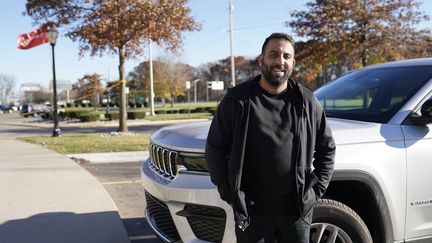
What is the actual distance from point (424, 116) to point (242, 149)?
1675 millimetres

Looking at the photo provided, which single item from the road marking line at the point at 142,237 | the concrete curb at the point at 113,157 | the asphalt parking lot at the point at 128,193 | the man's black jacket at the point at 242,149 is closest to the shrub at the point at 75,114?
the concrete curb at the point at 113,157

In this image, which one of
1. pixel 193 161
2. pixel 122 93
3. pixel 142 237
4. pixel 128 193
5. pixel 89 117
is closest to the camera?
pixel 193 161

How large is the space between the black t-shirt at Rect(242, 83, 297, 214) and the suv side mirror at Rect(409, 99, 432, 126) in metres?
1.34

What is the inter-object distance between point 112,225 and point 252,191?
3.18 m

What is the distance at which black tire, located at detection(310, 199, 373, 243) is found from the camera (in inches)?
125

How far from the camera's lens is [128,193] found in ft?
24.3

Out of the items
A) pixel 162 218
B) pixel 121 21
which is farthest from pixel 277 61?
pixel 121 21

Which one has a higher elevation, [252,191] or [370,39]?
[370,39]

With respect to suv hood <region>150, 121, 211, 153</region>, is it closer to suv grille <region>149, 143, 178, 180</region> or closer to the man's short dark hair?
suv grille <region>149, 143, 178, 180</region>

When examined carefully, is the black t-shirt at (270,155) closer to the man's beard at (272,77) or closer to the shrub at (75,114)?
the man's beard at (272,77)

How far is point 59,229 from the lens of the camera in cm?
531

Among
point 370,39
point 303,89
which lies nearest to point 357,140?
point 303,89

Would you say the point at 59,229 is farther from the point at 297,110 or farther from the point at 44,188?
the point at 297,110

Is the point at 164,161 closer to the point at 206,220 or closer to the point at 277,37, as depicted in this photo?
the point at 206,220
